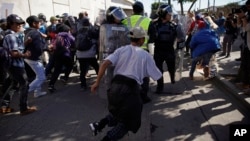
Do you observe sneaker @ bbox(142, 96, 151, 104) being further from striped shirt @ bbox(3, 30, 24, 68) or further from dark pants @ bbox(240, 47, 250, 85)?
striped shirt @ bbox(3, 30, 24, 68)

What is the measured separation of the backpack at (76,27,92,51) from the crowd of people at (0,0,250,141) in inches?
0.9

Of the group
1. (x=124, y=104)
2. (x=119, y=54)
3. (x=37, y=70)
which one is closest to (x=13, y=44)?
(x=37, y=70)

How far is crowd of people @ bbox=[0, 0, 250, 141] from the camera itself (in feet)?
10.7

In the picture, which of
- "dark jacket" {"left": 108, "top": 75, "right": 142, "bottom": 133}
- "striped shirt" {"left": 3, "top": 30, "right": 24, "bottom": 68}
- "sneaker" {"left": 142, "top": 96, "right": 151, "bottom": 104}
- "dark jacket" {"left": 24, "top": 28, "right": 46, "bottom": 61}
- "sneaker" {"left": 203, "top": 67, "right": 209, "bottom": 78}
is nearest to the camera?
"dark jacket" {"left": 108, "top": 75, "right": 142, "bottom": 133}

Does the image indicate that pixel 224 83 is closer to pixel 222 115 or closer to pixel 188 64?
pixel 222 115

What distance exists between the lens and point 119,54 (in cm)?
330

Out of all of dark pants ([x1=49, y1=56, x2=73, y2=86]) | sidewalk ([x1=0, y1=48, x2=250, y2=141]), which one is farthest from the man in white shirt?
dark pants ([x1=49, y1=56, x2=73, y2=86])

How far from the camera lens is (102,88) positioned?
5.20 m

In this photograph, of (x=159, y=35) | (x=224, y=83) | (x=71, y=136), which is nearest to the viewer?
(x=71, y=136)

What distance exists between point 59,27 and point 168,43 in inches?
109

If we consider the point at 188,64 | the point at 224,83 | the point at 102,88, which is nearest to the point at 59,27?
the point at 102,88

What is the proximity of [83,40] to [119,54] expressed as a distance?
319 cm

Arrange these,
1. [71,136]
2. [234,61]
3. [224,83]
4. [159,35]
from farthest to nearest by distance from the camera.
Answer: [234,61] → [224,83] → [159,35] → [71,136]

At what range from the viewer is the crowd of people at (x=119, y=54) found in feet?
10.7
